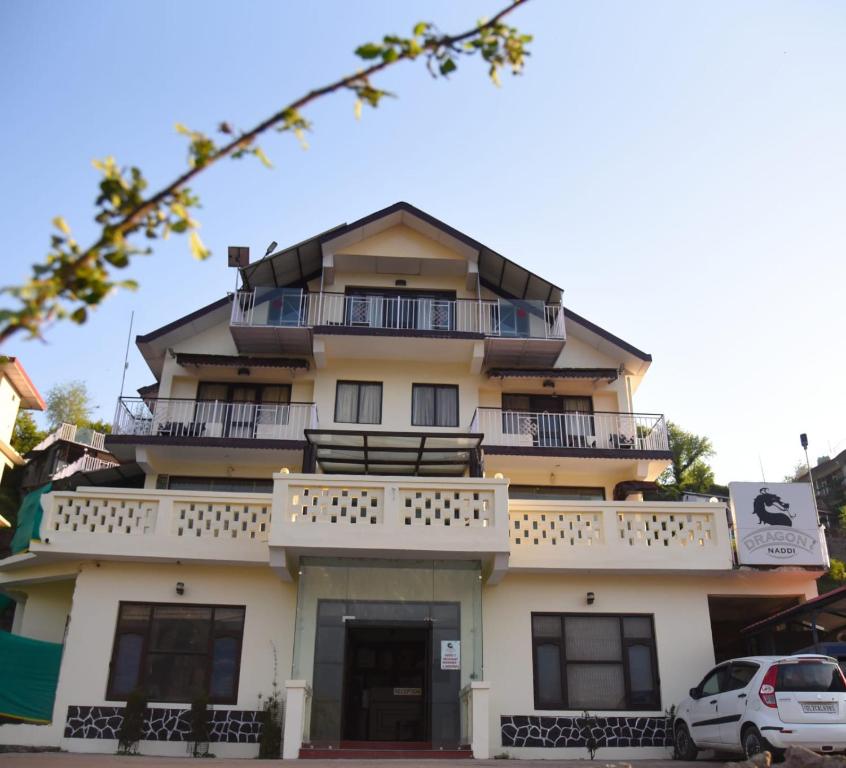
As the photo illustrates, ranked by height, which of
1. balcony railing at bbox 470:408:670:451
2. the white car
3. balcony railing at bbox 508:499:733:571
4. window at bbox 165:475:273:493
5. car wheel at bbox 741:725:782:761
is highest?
balcony railing at bbox 470:408:670:451

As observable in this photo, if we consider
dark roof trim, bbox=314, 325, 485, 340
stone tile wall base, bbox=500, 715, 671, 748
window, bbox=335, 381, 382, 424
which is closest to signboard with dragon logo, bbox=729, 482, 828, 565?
stone tile wall base, bbox=500, 715, 671, 748

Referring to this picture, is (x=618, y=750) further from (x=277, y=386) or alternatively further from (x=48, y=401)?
(x=48, y=401)

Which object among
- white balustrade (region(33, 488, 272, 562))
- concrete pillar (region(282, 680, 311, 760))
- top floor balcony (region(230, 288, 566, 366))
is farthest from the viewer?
top floor balcony (region(230, 288, 566, 366))

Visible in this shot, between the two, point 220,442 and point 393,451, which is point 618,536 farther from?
point 220,442

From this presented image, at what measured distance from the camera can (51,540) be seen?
1625 cm

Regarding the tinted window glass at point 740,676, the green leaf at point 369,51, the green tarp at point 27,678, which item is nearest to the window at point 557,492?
the tinted window glass at point 740,676

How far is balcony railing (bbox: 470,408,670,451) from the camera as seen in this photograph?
21.1 meters

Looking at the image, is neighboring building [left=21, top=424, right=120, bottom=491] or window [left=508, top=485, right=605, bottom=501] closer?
window [left=508, top=485, right=605, bottom=501]

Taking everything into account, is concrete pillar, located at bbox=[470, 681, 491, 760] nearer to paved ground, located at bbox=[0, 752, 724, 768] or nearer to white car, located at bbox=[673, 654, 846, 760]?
paved ground, located at bbox=[0, 752, 724, 768]

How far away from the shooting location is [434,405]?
21.6 metres

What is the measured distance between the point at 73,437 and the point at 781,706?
36.0 metres

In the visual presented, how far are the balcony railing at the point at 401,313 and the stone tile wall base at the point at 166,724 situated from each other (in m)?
9.18

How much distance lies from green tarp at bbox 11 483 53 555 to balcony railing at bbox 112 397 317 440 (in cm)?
279

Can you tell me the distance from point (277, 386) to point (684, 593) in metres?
10.8
